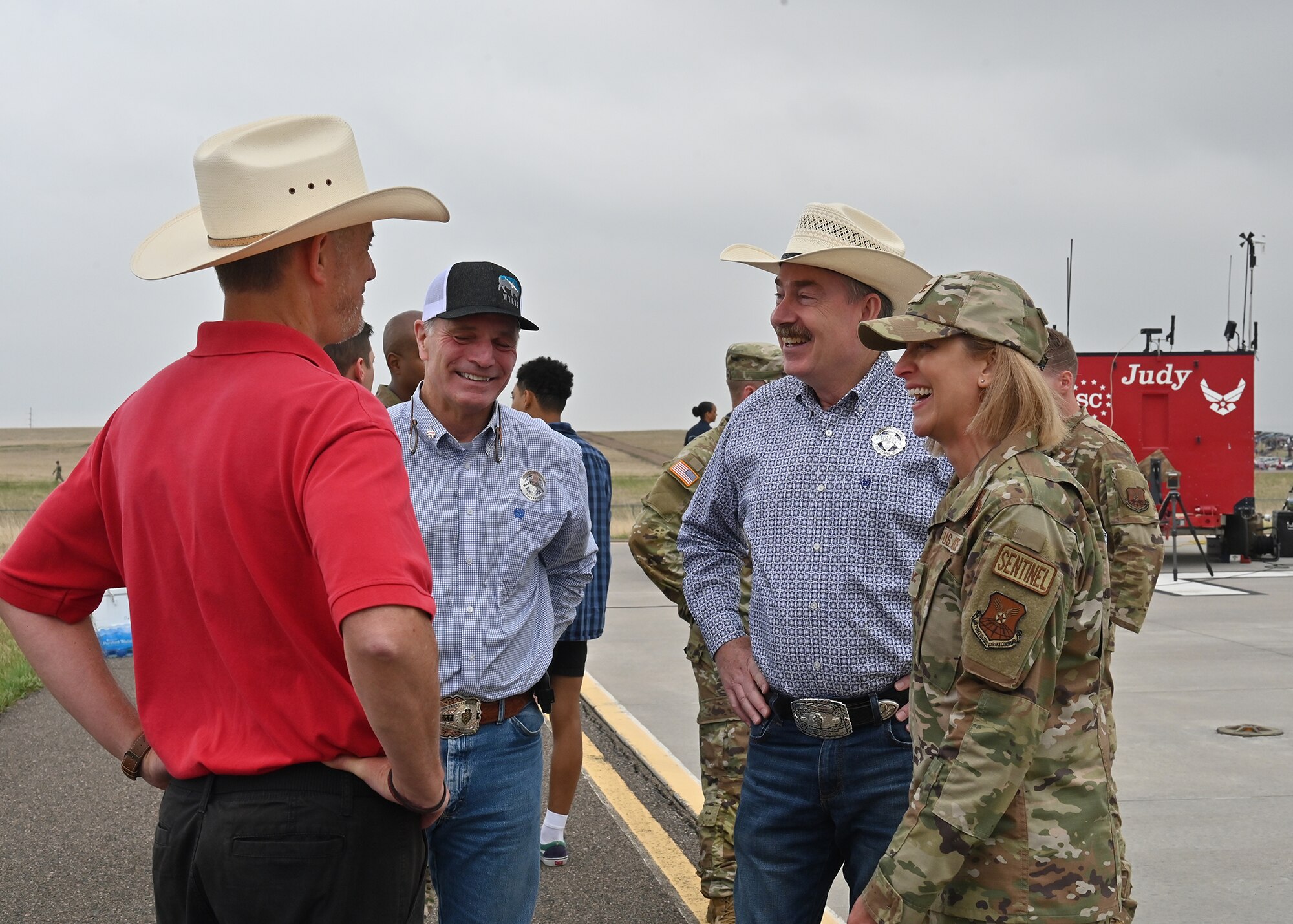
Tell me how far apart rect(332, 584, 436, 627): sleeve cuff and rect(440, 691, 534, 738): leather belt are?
4.07ft

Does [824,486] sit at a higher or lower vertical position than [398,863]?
higher

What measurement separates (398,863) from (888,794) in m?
1.37

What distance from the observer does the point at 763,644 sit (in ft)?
10.6

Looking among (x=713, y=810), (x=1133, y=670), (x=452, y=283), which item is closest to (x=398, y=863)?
(x=452, y=283)

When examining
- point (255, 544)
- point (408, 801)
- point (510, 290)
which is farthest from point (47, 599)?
point (510, 290)

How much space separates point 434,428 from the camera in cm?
335

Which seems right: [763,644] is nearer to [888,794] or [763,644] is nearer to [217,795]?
[888,794]

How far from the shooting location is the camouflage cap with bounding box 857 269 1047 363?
7.98 feet

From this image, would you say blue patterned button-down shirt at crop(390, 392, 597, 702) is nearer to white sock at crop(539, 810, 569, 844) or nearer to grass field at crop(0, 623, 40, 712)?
white sock at crop(539, 810, 569, 844)

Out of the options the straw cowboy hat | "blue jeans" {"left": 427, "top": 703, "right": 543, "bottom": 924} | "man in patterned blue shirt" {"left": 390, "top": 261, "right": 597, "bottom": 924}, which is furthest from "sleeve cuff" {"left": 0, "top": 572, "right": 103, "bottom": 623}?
"blue jeans" {"left": 427, "top": 703, "right": 543, "bottom": 924}

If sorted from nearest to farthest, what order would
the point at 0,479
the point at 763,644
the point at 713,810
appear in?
the point at 763,644
the point at 713,810
the point at 0,479

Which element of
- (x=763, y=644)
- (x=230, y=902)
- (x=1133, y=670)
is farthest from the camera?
(x=1133, y=670)

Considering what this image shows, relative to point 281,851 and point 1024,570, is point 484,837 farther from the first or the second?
point 1024,570

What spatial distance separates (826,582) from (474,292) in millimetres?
1210
